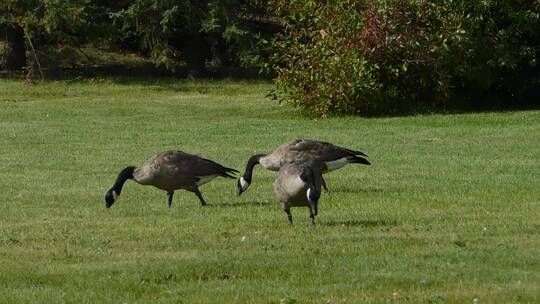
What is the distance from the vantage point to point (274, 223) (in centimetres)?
1421

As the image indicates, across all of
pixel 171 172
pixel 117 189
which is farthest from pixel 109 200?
pixel 171 172

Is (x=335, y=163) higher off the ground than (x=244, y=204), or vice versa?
(x=335, y=163)

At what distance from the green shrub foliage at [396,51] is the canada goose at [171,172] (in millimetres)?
16411

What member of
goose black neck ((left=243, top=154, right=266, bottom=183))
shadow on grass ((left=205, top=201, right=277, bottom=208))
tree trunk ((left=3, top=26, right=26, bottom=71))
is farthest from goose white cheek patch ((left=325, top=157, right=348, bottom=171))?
tree trunk ((left=3, top=26, right=26, bottom=71))

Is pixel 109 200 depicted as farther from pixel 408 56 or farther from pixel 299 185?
pixel 408 56

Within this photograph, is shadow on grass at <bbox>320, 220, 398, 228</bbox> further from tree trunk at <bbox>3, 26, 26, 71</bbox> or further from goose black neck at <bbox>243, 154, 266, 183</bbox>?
tree trunk at <bbox>3, 26, 26, 71</bbox>

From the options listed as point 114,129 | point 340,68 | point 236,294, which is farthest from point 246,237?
point 340,68

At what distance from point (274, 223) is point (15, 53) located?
36443 millimetres

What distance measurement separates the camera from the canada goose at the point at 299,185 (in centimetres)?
1292

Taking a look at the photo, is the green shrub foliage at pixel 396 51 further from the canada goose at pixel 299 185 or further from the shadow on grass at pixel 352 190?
the canada goose at pixel 299 185

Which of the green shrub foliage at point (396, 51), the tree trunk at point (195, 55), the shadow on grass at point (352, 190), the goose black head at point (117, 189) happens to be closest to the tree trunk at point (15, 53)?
the tree trunk at point (195, 55)

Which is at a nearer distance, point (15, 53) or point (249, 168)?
point (249, 168)

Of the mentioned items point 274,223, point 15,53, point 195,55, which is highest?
point 274,223

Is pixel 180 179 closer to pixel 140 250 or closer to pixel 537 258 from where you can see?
pixel 140 250
